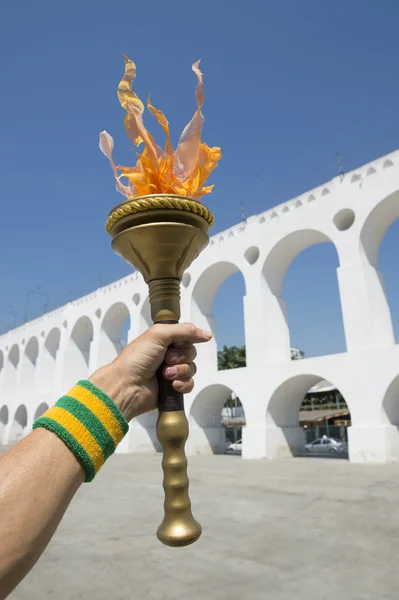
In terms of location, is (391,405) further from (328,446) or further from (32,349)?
(32,349)

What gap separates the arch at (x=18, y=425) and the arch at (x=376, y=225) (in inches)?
1163

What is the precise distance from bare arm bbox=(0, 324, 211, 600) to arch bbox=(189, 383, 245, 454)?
17.5m

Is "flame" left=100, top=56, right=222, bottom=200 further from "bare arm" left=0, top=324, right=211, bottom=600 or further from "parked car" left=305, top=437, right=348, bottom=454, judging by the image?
"parked car" left=305, top=437, right=348, bottom=454

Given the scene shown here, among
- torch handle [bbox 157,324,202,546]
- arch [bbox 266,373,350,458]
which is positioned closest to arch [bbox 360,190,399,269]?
arch [bbox 266,373,350,458]

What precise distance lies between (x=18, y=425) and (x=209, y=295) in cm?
2233

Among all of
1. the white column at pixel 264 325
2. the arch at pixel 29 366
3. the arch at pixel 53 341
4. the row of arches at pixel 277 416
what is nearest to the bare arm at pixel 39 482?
the row of arches at pixel 277 416

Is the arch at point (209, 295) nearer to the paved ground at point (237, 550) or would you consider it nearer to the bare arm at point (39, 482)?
the paved ground at point (237, 550)

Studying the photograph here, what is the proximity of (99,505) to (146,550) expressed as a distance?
3.32 meters

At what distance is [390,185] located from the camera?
14.0 meters

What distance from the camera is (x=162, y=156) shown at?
1.63 m

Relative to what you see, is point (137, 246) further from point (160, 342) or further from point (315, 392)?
point (315, 392)

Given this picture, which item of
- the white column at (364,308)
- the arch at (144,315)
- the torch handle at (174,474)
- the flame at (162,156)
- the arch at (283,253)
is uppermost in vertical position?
the arch at (283,253)

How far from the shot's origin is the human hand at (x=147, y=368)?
1309mm

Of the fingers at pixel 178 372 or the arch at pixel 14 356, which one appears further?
the arch at pixel 14 356
